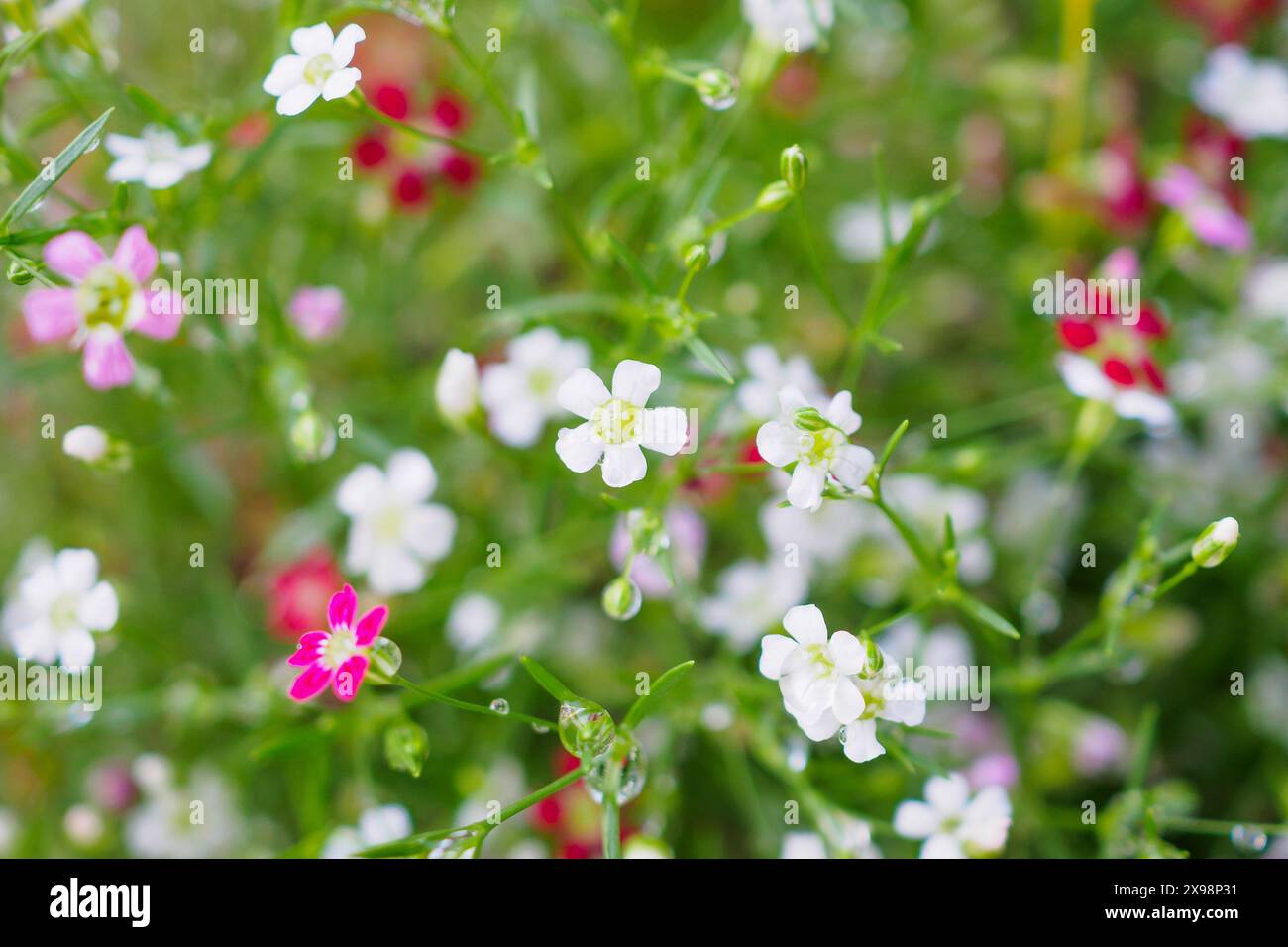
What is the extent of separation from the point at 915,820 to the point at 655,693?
31cm

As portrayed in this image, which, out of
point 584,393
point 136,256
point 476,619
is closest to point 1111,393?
point 584,393

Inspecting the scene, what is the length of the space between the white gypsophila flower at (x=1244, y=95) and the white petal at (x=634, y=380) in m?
0.97

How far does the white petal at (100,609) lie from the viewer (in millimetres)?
1047

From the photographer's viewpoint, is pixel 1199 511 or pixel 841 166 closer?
pixel 1199 511

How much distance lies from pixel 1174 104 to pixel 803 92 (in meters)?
0.66

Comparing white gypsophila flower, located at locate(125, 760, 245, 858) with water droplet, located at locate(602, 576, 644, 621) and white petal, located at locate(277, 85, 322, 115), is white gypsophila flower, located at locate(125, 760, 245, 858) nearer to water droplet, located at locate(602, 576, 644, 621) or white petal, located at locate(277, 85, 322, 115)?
water droplet, located at locate(602, 576, 644, 621)

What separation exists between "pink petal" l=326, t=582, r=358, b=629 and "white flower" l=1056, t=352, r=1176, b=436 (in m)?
0.70

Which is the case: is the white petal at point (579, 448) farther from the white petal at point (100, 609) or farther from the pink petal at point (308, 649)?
the white petal at point (100, 609)

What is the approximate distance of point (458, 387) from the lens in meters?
1.10

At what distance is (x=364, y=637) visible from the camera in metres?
0.87

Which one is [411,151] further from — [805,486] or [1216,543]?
[1216,543]

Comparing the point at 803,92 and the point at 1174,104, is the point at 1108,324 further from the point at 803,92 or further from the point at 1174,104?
the point at 1174,104

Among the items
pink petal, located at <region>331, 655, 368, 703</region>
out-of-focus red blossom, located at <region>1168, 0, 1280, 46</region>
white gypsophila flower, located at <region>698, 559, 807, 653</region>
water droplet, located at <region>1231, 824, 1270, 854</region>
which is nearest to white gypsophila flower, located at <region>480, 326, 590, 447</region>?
white gypsophila flower, located at <region>698, 559, 807, 653</region>

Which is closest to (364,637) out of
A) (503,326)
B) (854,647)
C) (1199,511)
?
(854,647)
